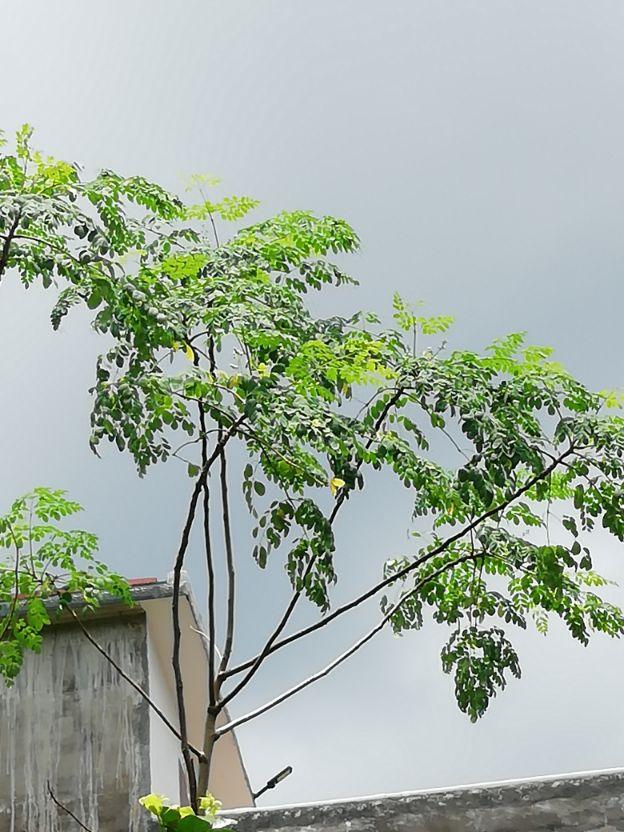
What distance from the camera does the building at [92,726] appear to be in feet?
21.6

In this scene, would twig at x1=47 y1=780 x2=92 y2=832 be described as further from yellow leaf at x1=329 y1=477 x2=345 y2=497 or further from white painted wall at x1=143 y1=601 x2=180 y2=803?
yellow leaf at x1=329 y1=477 x2=345 y2=497

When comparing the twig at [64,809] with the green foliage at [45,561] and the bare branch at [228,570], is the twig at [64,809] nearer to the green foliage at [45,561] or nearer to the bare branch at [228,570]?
the green foliage at [45,561]

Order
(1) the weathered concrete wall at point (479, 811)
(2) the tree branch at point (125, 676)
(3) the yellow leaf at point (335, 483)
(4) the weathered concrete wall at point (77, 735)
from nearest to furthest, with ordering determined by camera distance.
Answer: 1. (3) the yellow leaf at point (335, 483)
2. (1) the weathered concrete wall at point (479, 811)
3. (2) the tree branch at point (125, 676)
4. (4) the weathered concrete wall at point (77, 735)

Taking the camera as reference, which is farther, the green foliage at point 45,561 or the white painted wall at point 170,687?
the white painted wall at point 170,687

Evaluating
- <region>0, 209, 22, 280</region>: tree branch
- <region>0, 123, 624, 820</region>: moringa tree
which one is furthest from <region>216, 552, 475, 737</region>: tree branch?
<region>0, 209, 22, 280</region>: tree branch

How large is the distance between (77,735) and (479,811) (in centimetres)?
235

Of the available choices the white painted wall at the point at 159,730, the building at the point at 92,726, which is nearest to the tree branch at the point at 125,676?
the building at the point at 92,726

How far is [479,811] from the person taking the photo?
5.91 metres

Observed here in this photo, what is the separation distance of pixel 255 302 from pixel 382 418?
0.99m

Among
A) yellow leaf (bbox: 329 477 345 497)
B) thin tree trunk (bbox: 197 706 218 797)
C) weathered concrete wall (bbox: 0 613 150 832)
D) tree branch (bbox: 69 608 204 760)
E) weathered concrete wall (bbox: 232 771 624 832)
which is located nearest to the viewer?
yellow leaf (bbox: 329 477 345 497)

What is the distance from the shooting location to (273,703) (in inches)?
257

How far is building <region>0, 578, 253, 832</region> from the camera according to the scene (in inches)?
259

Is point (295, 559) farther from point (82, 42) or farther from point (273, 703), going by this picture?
point (82, 42)

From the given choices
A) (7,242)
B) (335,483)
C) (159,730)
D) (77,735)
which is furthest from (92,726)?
(7,242)
